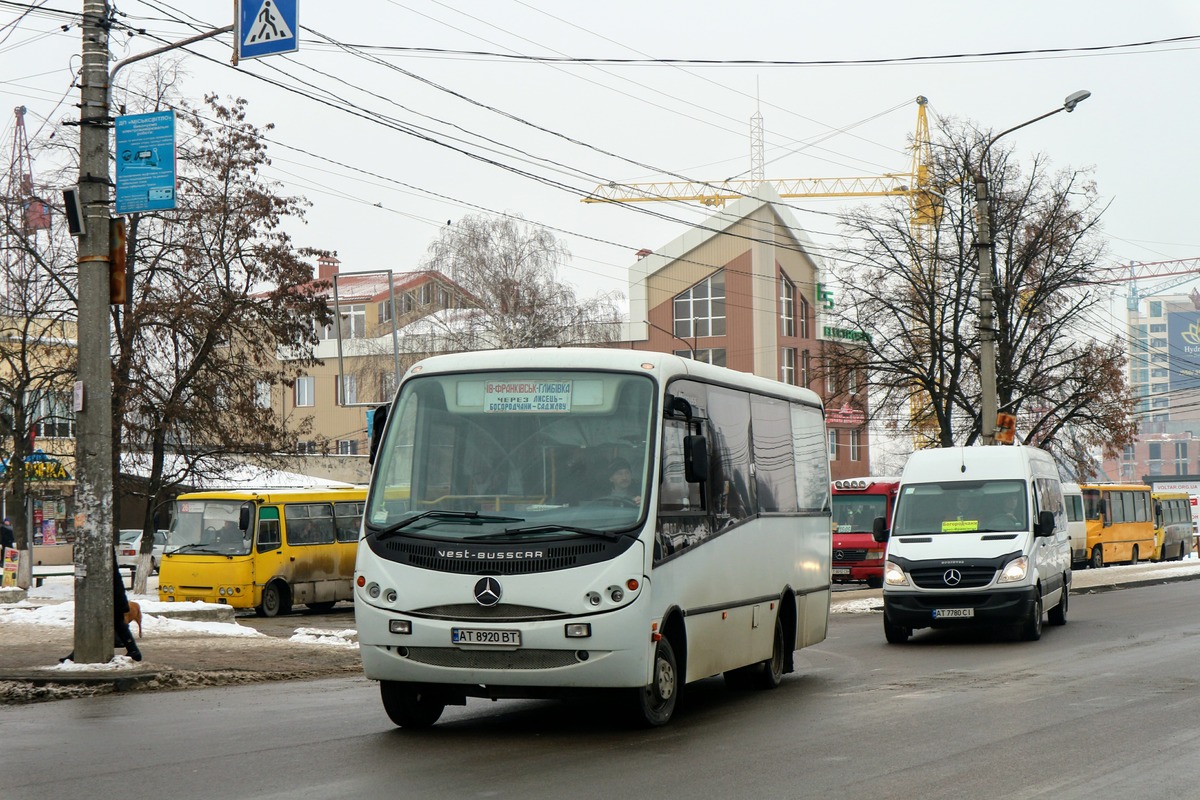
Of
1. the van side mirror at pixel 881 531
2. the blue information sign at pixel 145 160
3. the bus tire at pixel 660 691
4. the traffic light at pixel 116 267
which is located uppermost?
the blue information sign at pixel 145 160

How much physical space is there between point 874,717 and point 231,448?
78.8 feet

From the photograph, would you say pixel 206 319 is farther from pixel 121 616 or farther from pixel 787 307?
pixel 787 307

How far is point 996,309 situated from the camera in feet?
143

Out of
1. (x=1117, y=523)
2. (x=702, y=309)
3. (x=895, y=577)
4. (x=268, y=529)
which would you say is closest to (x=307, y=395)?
(x=702, y=309)

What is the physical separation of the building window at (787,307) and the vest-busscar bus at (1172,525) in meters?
22.4

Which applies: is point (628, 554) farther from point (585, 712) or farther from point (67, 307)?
point (67, 307)

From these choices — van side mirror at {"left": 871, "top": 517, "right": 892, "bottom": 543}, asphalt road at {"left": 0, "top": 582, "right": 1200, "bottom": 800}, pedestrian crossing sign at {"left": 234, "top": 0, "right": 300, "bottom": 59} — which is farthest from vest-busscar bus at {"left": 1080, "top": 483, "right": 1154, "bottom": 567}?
pedestrian crossing sign at {"left": 234, "top": 0, "right": 300, "bottom": 59}

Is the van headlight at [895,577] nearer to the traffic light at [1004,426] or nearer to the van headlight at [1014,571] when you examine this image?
the van headlight at [1014,571]

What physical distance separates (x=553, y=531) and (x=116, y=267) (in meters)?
7.14

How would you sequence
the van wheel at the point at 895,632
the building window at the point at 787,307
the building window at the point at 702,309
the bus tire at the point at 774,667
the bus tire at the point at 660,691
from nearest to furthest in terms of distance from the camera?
1. the bus tire at the point at 660,691
2. the bus tire at the point at 774,667
3. the van wheel at the point at 895,632
4. the building window at the point at 702,309
5. the building window at the point at 787,307

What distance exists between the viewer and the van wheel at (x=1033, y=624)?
2023 centimetres

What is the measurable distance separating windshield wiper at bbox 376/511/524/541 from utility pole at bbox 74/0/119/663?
5331mm

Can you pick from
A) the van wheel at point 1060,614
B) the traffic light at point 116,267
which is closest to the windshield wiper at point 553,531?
the traffic light at point 116,267

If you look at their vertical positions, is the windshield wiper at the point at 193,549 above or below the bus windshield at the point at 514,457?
below
